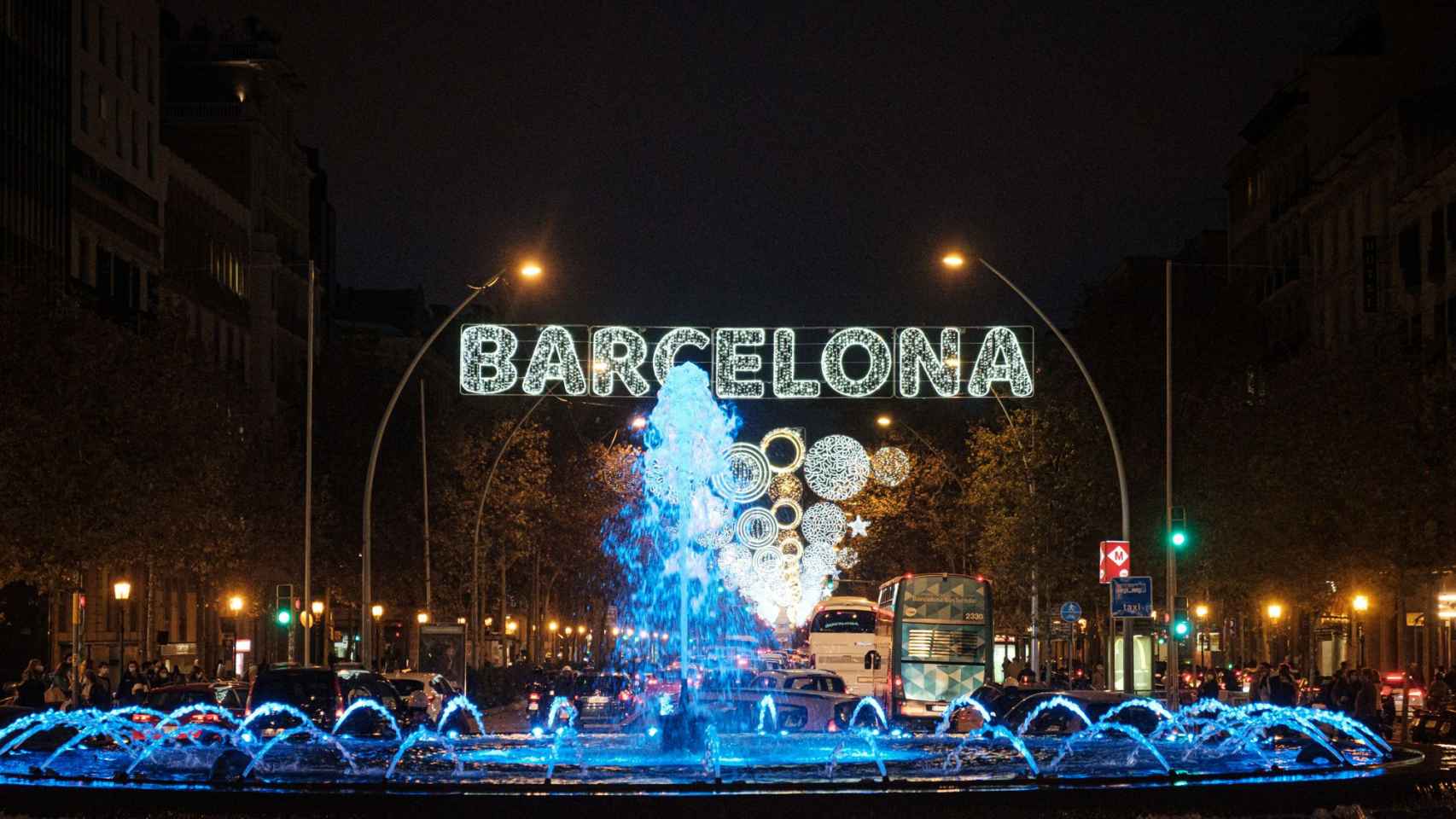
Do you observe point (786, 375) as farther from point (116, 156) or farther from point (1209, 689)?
point (116, 156)

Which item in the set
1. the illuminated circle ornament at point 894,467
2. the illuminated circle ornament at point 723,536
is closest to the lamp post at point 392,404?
the illuminated circle ornament at point 723,536

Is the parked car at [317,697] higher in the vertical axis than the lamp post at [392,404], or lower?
lower

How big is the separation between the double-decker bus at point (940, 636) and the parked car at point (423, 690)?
52.5 ft

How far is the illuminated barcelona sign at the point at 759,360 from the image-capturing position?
5472 cm

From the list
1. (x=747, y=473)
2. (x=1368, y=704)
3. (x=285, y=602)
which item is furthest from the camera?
(x=747, y=473)

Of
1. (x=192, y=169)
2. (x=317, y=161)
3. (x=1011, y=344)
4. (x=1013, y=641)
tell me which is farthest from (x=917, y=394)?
(x=317, y=161)

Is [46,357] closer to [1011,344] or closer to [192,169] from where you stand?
[1011,344]

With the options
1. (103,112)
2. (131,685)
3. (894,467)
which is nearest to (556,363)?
(131,685)

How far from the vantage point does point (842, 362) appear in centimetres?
5516

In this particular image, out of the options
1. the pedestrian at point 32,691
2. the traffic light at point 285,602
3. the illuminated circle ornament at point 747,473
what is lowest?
the pedestrian at point 32,691

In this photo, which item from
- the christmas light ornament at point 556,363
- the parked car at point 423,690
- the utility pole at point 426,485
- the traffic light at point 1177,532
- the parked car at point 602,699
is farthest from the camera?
the utility pole at point 426,485

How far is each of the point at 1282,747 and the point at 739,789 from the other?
1126 cm

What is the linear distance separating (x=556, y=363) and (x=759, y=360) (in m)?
5.13

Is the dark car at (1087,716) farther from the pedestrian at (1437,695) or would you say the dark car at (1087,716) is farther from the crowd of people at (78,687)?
the pedestrian at (1437,695)
